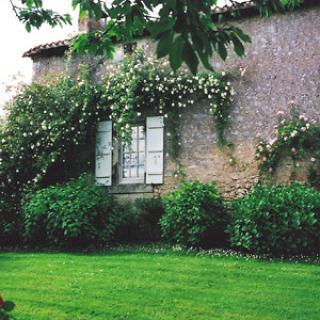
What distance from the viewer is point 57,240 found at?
→ 959 centimetres

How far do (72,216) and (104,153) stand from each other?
2.33 metres

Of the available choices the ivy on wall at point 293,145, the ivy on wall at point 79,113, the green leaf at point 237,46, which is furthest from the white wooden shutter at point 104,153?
the green leaf at point 237,46

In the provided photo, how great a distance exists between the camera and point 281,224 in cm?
820

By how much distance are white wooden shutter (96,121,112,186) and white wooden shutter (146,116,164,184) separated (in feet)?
2.95

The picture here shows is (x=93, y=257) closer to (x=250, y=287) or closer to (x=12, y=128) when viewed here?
(x=250, y=287)

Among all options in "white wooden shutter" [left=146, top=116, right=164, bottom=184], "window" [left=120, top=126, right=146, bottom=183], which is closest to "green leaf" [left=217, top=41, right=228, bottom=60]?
"white wooden shutter" [left=146, top=116, right=164, bottom=184]

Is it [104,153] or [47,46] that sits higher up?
[47,46]

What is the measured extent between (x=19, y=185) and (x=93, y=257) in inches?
147

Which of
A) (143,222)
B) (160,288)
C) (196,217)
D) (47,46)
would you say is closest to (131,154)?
(143,222)

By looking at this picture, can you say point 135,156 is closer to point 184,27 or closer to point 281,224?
point 281,224

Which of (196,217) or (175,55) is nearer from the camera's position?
(175,55)

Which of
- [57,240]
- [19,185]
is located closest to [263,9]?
[57,240]

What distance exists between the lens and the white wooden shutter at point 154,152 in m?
10.9

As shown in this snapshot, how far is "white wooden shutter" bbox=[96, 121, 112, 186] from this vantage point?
11391mm
